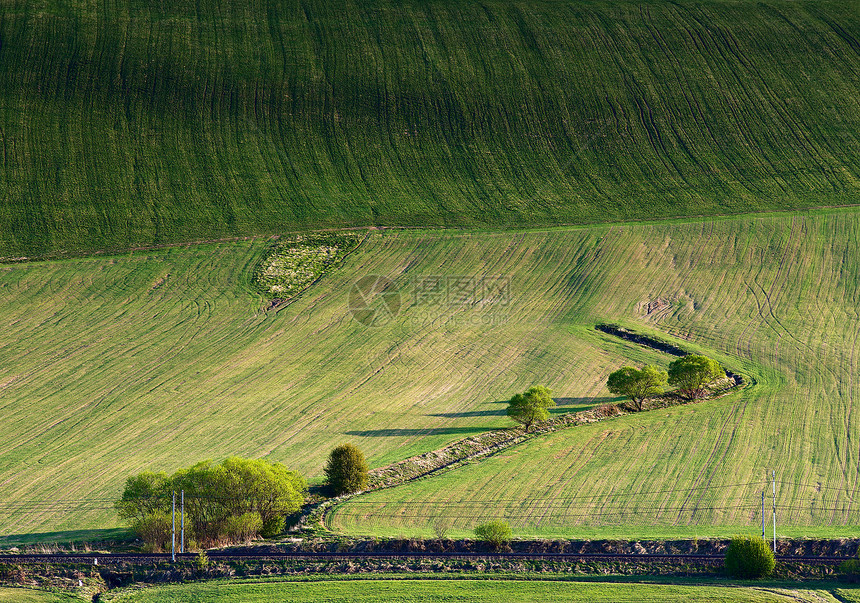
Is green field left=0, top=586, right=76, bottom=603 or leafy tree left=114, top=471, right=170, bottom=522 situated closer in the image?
green field left=0, top=586, right=76, bottom=603

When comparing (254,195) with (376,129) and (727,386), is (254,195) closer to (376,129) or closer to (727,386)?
(376,129)

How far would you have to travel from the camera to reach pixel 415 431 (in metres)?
52.4

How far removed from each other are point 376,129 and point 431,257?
2529cm


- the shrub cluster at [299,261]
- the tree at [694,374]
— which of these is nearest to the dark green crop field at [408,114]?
the shrub cluster at [299,261]

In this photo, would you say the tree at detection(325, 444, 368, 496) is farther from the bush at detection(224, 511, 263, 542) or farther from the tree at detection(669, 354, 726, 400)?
the tree at detection(669, 354, 726, 400)

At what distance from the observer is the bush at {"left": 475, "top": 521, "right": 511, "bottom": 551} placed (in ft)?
119

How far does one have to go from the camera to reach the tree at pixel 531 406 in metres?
52.3

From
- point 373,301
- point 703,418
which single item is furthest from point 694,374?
point 373,301

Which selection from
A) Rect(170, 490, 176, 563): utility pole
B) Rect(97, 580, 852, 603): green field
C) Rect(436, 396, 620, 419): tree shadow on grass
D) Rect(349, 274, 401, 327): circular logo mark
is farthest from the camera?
Rect(349, 274, 401, 327): circular logo mark

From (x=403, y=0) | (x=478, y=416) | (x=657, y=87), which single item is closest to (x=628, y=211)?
(x=657, y=87)

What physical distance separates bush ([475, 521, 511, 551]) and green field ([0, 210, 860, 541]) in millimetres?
2688

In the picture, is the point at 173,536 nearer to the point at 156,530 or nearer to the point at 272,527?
the point at 156,530

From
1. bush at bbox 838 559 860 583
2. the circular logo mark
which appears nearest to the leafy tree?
bush at bbox 838 559 860 583

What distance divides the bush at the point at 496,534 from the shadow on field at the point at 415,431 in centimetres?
1553
